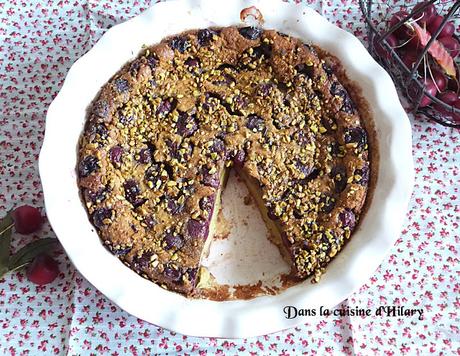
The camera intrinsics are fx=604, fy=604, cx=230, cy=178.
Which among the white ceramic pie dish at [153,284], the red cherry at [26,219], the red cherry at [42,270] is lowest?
the red cherry at [42,270]

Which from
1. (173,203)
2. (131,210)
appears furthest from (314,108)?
(131,210)

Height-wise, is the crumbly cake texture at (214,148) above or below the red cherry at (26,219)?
above

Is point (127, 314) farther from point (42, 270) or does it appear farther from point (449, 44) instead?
point (449, 44)

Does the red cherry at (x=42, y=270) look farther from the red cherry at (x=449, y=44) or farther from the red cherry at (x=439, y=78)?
the red cherry at (x=449, y=44)

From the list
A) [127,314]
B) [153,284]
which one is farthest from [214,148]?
[127,314]

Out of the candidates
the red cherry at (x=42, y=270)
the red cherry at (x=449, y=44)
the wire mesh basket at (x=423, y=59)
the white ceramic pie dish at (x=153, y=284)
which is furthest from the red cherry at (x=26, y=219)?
the red cherry at (x=449, y=44)

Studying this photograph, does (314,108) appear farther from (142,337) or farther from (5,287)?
(5,287)

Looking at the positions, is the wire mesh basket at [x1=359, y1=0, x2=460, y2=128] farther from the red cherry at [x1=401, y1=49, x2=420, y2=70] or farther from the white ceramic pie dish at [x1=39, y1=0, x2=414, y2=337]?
the white ceramic pie dish at [x1=39, y1=0, x2=414, y2=337]
